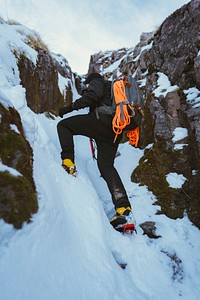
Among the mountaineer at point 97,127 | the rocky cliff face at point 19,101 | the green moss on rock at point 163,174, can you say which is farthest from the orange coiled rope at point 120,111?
the green moss on rock at point 163,174

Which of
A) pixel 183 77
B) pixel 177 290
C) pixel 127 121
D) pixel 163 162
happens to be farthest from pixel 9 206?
pixel 183 77

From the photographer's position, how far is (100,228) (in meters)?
2.37

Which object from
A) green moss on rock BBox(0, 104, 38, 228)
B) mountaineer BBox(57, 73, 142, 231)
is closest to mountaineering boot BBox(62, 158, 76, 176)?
mountaineer BBox(57, 73, 142, 231)

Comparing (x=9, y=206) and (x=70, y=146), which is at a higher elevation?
(x=70, y=146)

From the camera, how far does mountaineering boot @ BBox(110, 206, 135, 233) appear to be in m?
2.90

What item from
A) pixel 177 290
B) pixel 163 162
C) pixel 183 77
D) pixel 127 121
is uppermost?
pixel 183 77

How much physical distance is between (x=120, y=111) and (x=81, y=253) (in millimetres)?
2274

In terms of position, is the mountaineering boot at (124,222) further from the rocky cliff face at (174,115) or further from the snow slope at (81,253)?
the rocky cliff face at (174,115)

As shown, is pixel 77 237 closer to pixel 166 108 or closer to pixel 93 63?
pixel 166 108

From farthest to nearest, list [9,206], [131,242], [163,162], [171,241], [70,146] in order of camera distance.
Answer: [163,162]
[70,146]
[171,241]
[131,242]
[9,206]

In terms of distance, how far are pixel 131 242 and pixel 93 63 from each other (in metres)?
23.0

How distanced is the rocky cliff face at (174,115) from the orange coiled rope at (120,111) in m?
1.90

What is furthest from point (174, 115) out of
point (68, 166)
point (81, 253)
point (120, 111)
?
point (81, 253)

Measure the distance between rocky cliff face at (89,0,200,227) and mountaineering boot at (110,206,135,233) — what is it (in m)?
1.37
